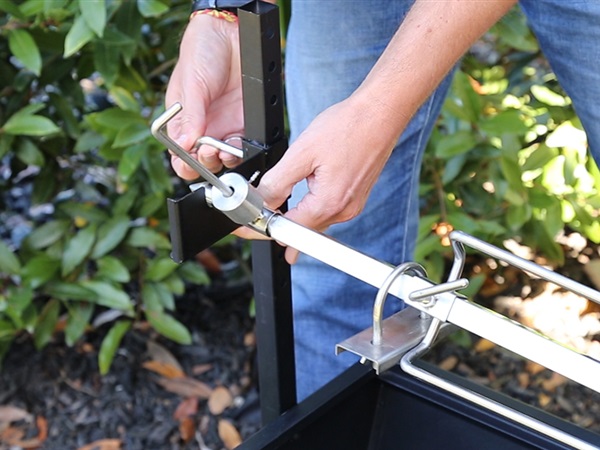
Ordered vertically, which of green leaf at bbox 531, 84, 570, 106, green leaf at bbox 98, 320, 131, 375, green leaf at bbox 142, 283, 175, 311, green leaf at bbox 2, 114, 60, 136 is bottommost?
green leaf at bbox 98, 320, 131, 375

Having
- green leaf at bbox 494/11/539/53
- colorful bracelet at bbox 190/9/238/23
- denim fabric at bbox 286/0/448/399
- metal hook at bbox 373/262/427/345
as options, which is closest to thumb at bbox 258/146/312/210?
metal hook at bbox 373/262/427/345

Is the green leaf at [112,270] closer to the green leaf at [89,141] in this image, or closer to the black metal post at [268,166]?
the green leaf at [89,141]

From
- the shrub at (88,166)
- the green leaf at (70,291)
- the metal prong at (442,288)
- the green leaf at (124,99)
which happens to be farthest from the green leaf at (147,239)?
the metal prong at (442,288)

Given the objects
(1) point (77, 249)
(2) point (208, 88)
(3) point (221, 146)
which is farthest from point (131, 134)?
(3) point (221, 146)

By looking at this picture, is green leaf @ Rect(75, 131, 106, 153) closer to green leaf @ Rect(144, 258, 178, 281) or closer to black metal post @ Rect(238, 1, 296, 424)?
green leaf @ Rect(144, 258, 178, 281)

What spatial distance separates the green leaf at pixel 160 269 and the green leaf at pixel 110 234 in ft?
0.25

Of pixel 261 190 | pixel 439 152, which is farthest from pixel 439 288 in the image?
pixel 439 152

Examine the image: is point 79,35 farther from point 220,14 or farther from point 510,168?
point 510,168

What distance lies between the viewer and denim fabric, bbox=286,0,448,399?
1078mm

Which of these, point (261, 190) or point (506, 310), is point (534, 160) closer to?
point (506, 310)

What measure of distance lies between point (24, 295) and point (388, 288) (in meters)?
0.96

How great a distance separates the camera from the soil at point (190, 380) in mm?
1604

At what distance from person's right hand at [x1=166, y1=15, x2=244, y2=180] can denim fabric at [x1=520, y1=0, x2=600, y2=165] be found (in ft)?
1.05

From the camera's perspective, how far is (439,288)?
625 mm
